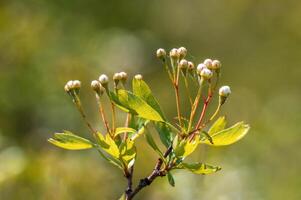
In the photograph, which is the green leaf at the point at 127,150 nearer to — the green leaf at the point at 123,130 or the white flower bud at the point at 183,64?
the green leaf at the point at 123,130

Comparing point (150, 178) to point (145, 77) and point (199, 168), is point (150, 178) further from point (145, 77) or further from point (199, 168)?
point (145, 77)

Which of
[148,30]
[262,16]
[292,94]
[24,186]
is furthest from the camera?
[262,16]

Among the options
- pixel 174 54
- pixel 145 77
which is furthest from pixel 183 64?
pixel 145 77

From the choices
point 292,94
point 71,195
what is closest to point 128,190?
point 71,195

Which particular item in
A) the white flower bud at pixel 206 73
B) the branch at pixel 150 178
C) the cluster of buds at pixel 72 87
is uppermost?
the white flower bud at pixel 206 73

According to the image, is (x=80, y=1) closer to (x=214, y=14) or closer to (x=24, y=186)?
(x=214, y=14)

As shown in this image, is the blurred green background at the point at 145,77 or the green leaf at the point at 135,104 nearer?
the green leaf at the point at 135,104

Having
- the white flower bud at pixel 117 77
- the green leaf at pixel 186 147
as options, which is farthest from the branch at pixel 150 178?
the white flower bud at pixel 117 77

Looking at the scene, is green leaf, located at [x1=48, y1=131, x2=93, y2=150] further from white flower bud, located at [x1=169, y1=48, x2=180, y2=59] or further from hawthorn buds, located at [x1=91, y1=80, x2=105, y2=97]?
white flower bud, located at [x1=169, y1=48, x2=180, y2=59]
